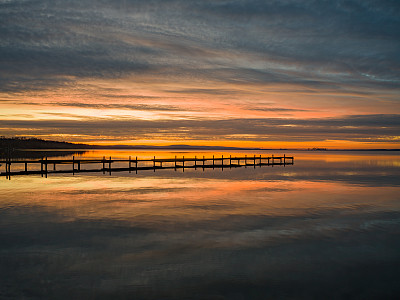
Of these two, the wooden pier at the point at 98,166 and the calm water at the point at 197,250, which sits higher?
the calm water at the point at 197,250

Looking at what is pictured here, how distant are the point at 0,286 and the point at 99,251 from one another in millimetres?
3788

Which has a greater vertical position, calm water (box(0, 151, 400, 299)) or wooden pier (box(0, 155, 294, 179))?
calm water (box(0, 151, 400, 299))

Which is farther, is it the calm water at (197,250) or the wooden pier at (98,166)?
the wooden pier at (98,166)

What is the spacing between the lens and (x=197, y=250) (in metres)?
12.9

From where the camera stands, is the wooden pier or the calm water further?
the wooden pier

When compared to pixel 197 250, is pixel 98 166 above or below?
below

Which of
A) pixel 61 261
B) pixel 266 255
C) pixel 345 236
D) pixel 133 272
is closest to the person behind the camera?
pixel 133 272

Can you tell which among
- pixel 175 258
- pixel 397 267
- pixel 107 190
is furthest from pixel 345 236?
pixel 107 190

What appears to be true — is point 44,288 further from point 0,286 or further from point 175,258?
point 175,258

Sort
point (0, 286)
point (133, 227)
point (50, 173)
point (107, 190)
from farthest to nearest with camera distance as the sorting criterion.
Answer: point (50, 173)
point (107, 190)
point (133, 227)
point (0, 286)

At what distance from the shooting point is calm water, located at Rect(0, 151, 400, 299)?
9531 mm

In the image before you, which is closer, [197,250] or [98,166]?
[197,250]

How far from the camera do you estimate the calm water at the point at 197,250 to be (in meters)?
9.53

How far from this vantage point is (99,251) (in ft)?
41.8
